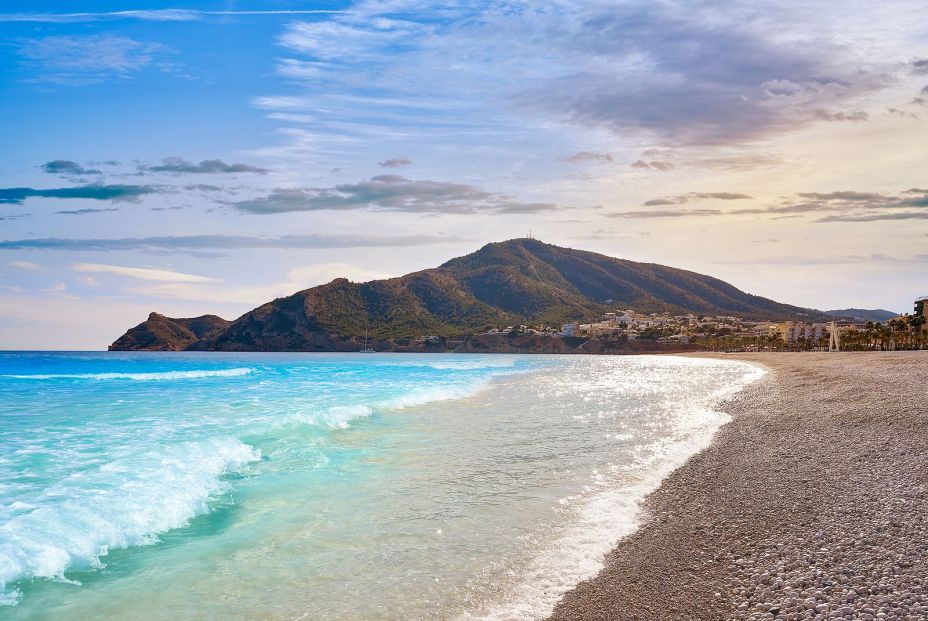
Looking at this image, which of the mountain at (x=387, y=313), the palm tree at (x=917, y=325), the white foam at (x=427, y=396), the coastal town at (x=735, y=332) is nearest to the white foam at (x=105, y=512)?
the white foam at (x=427, y=396)

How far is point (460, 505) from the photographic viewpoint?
31.1 ft

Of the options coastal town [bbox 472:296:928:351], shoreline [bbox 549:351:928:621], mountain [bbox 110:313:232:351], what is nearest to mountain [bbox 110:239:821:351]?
mountain [bbox 110:313:232:351]

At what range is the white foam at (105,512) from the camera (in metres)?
7.29

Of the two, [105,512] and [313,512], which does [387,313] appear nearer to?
[313,512]

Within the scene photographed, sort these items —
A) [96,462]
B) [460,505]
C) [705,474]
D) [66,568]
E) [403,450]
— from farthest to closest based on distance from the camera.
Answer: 1. [403,450]
2. [96,462]
3. [705,474]
4. [460,505]
5. [66,568]

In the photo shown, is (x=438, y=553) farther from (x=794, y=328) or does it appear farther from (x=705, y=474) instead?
(x=794, y=328)

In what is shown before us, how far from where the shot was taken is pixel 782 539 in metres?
6.76

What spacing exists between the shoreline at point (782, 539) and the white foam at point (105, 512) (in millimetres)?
5876

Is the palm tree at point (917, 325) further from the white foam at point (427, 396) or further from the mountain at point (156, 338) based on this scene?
the mountain at point (156, 338)

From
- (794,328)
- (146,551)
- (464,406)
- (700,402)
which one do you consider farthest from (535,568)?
(794,328)

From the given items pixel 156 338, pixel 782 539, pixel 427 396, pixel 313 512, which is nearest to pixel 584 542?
pixel 782 539

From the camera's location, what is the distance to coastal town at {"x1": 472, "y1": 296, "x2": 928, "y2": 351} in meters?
93.4

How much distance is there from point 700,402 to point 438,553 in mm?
20978

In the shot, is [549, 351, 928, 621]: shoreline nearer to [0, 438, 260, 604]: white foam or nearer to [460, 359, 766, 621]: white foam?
[460, 359, 766, 621]: white foam
